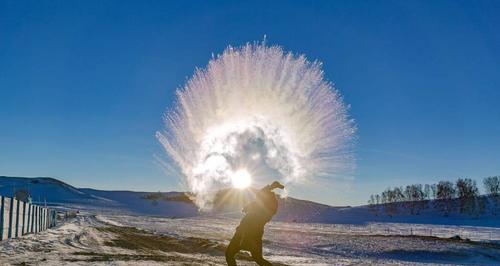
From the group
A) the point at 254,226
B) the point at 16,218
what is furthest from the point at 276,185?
the point at 16,218

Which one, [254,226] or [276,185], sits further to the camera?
[254,226]

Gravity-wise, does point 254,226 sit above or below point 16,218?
above

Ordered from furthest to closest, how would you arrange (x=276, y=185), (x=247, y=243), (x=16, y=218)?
(x=16, y=218) < (x=247, y=243) < (x=276, y=185)

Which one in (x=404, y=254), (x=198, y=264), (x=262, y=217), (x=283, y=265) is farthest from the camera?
(x=404, y=254)

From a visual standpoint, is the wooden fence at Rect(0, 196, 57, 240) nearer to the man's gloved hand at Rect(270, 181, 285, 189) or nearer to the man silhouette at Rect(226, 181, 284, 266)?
the man silhouette at Rect(226, 181, 284, 266)

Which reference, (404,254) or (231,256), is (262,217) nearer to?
(231,256)

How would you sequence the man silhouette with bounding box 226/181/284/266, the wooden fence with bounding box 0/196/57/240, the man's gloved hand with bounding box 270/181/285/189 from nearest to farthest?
the man's gloved hand with bounding box 270/181/285/189 → the man silhouette with bounding box 226/181/284/266 → the wooden fence with bounding box 0/196/57/240

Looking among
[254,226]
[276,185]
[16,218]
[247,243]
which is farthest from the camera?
[16,218]

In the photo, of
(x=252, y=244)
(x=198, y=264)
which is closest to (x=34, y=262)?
(x=198, y=264)

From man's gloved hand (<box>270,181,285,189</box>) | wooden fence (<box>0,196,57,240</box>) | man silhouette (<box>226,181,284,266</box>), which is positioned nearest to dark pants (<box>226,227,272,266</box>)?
man silhouette (<box>226,181,284,266</box>)

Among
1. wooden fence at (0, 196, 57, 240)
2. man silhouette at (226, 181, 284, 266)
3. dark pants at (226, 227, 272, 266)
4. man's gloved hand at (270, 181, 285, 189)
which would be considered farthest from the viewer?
wooden fence at (0, 196, 57, 240)

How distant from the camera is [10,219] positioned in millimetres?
22969

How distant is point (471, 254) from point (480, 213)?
165033 mm

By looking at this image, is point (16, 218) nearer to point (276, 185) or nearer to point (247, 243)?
point (247, 243)
